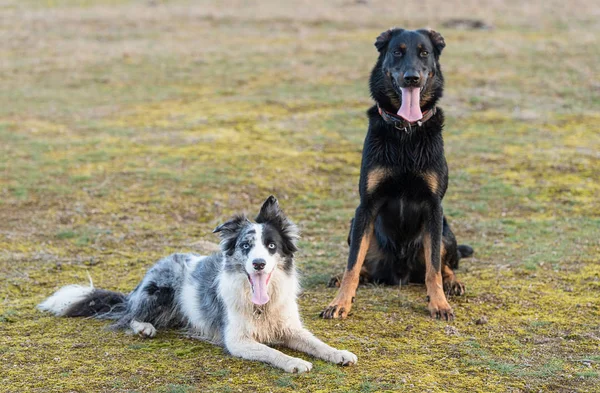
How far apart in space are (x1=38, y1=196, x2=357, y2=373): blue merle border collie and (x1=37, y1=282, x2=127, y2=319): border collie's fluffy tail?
0.38 feet

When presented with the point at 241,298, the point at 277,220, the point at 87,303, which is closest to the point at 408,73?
the point at 277,220

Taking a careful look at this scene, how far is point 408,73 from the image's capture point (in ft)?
23.5

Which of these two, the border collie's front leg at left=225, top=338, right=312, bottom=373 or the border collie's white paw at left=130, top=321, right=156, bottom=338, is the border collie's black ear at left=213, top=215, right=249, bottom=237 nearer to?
the border collie's front leg at left=225, top=338, right=312, bottom=373

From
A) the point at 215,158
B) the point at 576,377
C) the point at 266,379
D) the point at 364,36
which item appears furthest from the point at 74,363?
the point at 364,36

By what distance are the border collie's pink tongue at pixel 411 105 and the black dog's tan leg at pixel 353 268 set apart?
1.06m

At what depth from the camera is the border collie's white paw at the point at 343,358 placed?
5.88 m

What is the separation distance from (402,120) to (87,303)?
145 inches

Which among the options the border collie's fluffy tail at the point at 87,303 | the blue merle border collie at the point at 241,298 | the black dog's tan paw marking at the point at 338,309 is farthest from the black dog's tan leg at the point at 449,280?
the border collie's fluffy tail at the point at 87,303

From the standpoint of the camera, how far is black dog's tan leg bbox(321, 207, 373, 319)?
23.4 ft

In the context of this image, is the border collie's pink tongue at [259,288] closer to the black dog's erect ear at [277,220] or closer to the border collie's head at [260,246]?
the border collie's head at [260,246]

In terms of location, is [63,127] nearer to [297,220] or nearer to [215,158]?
[215,158]

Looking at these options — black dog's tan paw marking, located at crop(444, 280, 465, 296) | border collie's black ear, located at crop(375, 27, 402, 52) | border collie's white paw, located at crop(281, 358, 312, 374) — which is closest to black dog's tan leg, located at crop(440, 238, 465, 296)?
black dog's tan paw marking, located at crop(444, 280, 465, 296)

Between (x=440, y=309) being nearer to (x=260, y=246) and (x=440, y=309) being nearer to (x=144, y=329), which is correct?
(x=260, y=246)

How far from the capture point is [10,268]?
8969 millimetres
